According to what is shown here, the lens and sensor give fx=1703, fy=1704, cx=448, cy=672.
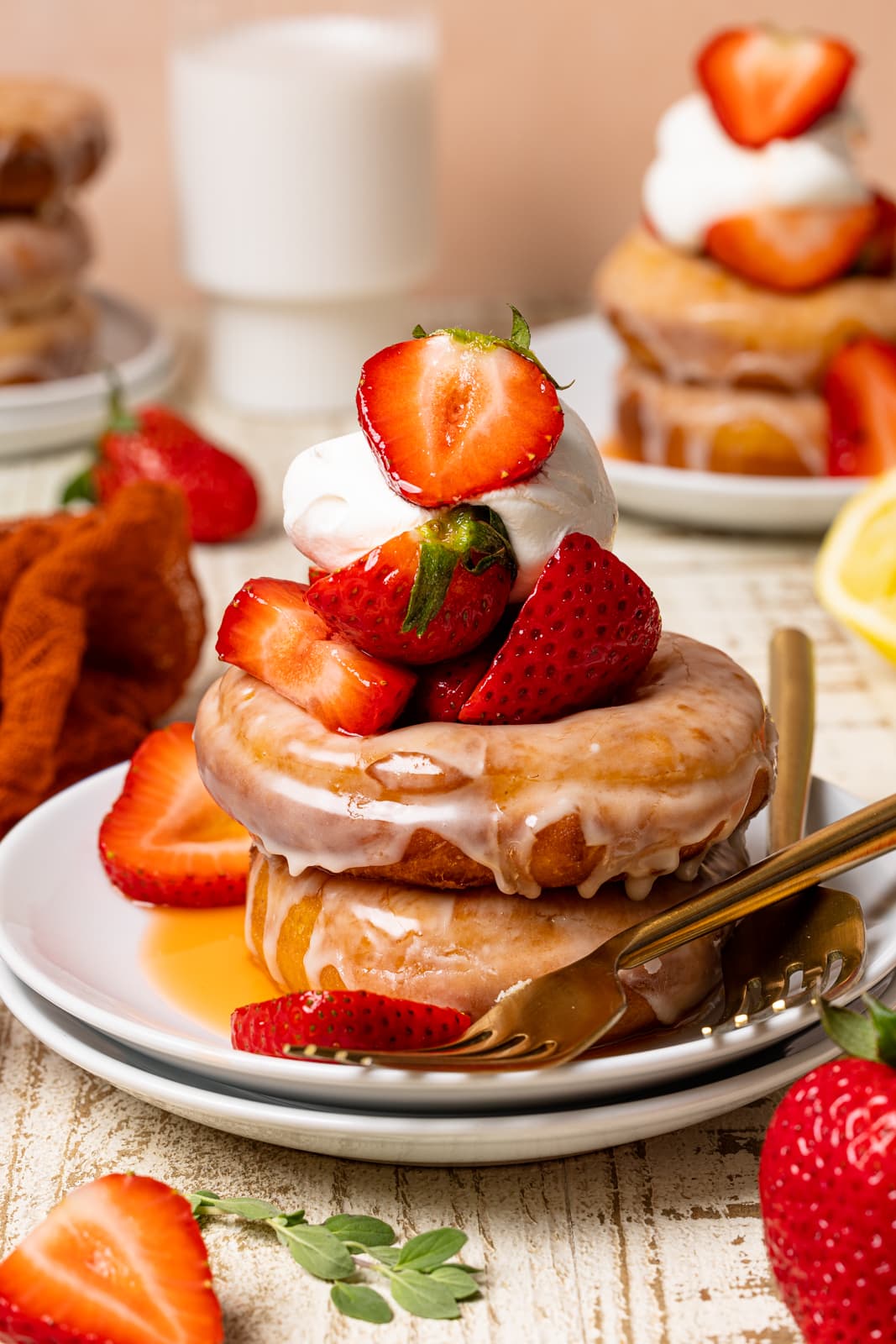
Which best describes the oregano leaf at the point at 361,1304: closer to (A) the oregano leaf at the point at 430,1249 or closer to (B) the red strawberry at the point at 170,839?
(A) the oregano leaf at the point at 430,1249

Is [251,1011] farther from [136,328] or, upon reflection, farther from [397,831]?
[136,328]

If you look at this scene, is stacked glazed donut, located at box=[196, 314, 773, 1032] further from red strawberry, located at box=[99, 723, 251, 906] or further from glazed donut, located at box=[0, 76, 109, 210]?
glazed donut, located at box=[0, 76, 109, 210]

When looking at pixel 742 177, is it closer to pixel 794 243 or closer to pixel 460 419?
pixel 794 243

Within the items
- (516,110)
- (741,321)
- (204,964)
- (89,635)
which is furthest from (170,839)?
(516,110)

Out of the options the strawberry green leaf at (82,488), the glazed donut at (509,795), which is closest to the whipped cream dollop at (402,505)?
the glazed donut at (509,795)

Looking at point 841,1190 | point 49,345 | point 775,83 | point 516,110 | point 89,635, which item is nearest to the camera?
point 841,1190

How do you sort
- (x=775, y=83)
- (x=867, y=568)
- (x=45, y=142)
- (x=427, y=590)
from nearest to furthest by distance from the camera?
1. (x=427, y=590)
2. (x=867, y=568)
3. (x=775, y=83)
4. (x=45, y=142)

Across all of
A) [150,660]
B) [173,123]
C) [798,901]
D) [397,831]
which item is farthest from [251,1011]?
[173,123]

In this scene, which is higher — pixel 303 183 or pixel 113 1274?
pixel 113 1274
